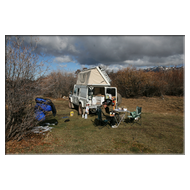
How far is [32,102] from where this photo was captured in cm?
427

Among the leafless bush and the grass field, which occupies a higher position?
the leafless bush

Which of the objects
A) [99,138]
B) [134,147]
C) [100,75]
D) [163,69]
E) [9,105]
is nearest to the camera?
[9,105]

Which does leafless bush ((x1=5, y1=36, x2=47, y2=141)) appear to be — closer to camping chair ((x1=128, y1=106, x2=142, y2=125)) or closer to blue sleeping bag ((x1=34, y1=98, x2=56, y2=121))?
blue sleeping bag ((x1=34, y1=98, x2=56, y2=121))

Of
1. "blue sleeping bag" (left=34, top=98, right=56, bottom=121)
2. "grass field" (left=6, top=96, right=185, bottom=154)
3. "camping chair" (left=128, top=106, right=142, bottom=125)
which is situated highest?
"blue sleeping bag" (left=34, top=98, right=56, bottom=121)

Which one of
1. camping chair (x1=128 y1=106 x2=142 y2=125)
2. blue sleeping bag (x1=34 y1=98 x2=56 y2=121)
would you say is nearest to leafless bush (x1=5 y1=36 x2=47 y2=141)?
blue sleeping bag (x1=34 y1=98 x2=56 y2=121)

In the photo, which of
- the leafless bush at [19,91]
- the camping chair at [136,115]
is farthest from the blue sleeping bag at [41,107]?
the camping chair at [136,115]

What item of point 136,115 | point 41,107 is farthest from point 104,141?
point 41,107

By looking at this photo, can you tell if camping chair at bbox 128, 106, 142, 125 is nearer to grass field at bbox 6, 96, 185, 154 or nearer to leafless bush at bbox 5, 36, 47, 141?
grass field at bbox 6, 96, 185, 154

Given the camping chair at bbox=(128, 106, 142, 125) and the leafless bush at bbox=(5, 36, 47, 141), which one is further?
the camping chair at bbox=(128, 106, 142, 125)

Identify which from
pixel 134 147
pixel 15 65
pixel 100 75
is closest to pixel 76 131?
pixel 134 147

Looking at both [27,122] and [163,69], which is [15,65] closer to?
[27,122]

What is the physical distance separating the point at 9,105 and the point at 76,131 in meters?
2.87

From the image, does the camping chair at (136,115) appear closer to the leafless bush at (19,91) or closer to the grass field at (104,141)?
the grass field at (104,141)

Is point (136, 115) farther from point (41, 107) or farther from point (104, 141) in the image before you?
point (41, 107)
